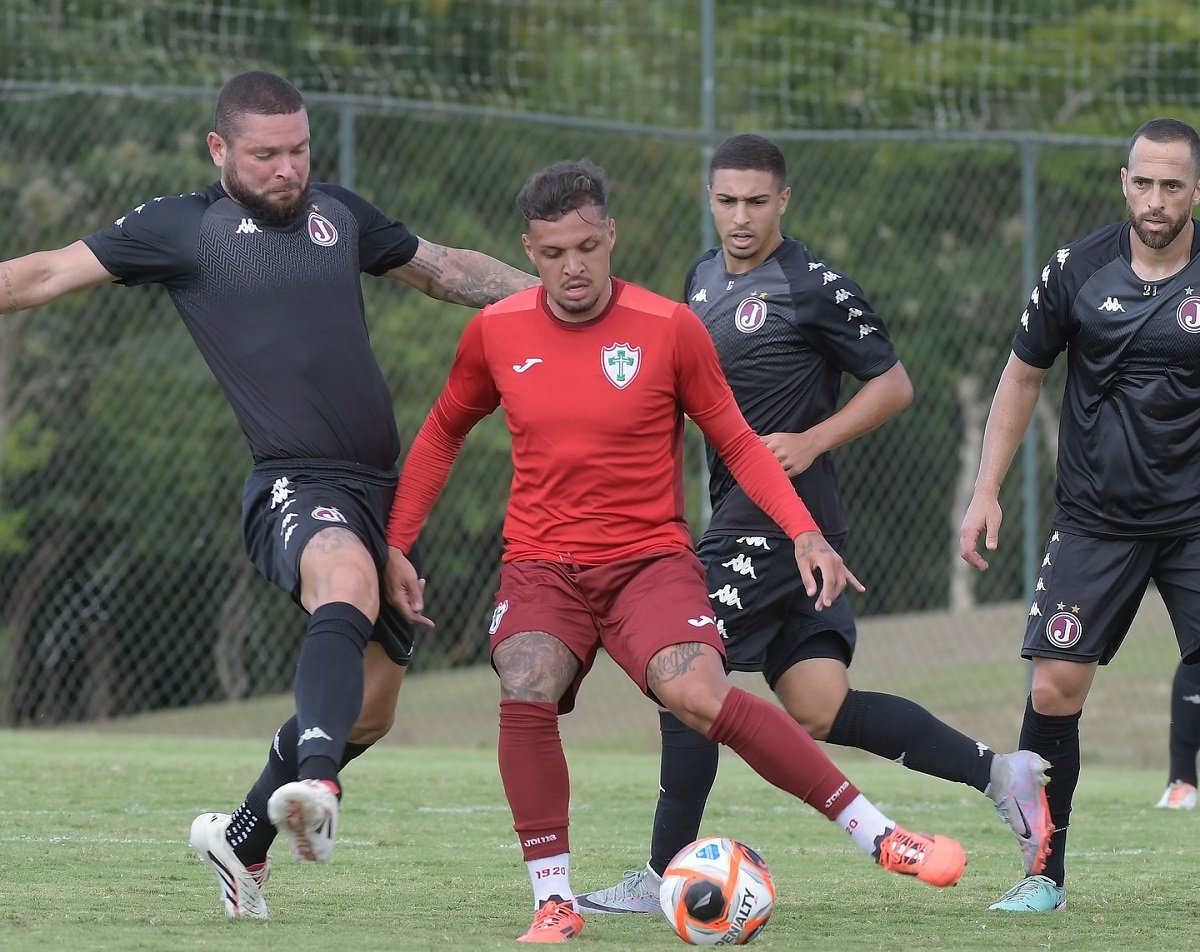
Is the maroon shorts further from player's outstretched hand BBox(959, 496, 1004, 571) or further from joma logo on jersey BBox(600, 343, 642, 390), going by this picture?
player's outstretched hand BBox(959, 496, 1004, 571)

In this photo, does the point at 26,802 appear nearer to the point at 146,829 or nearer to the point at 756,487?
the point at 146,829

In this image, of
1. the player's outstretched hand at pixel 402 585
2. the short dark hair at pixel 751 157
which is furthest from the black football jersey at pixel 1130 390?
the player's outstretched hand at pixel 402 585

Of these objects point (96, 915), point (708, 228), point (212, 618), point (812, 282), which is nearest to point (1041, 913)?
point (812, 282)

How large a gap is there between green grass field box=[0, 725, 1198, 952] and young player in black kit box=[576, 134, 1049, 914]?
0.51m

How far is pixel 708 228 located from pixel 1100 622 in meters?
7.32

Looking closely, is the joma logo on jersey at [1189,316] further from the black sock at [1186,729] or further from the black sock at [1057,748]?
the black sock at [1186,729]

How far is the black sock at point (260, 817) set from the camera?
5246mm

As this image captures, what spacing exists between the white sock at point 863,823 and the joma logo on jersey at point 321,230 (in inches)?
→ 85.1

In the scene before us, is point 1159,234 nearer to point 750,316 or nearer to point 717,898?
point 750,316

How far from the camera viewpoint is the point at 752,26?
62.3 ft

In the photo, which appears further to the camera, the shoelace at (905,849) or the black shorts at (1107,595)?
the black shorts at (1107,595)

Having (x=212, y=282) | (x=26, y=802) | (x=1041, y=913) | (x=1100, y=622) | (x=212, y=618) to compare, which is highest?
(x=212, y=282)

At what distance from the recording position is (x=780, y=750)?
16.3 ft

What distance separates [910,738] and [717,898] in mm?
1033
